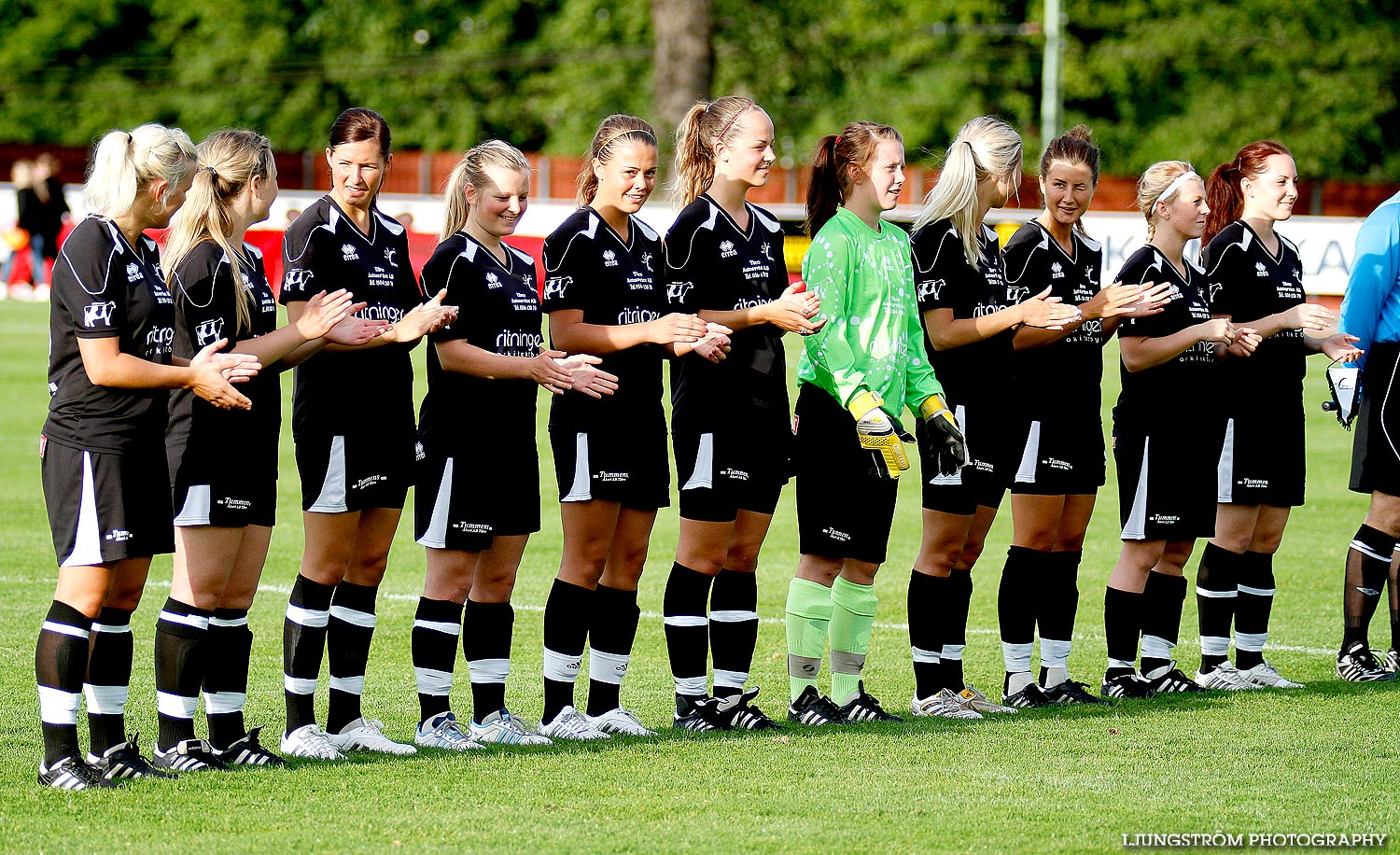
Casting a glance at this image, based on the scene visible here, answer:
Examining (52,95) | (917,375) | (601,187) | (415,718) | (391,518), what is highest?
(52,95)

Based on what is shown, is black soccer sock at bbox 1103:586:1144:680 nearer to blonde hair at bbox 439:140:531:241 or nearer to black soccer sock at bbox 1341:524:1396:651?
black soccer sock at bbox 1341:524:1396:651

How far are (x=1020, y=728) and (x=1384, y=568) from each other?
7.67 feet

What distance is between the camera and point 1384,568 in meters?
7.87

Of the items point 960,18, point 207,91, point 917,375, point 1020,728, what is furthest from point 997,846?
point 207,91

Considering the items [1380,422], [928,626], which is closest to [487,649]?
[928,626]

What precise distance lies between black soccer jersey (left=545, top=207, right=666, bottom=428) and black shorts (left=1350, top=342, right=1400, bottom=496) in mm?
3385

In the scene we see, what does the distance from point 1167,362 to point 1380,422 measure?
1249mm

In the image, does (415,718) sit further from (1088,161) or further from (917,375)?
(1088,161)

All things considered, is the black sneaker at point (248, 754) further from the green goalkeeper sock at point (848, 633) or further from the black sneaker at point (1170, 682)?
the black sneaker at point (1170, 682)

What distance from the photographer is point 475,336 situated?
239 inches

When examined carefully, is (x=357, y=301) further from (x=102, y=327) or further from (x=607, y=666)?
(x=607, y=666)

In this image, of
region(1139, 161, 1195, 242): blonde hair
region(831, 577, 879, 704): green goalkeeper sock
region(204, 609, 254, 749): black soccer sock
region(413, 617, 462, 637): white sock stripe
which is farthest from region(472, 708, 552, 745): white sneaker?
region(1139, 161, 1195, 242): blonde hair

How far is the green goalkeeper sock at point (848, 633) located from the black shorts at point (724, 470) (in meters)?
0.52

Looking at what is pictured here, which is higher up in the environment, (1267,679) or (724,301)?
(724,301)
